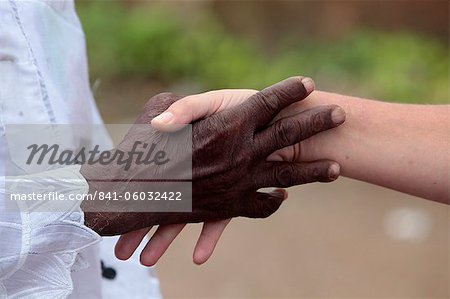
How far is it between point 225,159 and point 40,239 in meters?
0.35

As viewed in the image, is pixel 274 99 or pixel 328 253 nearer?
pixel 274 99

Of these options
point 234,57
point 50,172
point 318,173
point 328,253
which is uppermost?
point 50,172

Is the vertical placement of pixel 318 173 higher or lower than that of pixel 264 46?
higher

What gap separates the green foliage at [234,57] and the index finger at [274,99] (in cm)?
360

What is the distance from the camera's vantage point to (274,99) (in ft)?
4.47

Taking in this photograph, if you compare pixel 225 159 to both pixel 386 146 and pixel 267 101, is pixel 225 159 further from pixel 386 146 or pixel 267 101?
pixel 386 146

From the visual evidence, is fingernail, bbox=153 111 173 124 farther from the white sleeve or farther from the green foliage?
the green foliage

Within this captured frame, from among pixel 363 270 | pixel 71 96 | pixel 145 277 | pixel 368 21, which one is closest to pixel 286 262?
pixel 363 270

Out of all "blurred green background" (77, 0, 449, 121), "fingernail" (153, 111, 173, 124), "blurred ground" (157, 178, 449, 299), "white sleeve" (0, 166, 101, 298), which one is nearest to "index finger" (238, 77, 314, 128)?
"fingernail" (153, 111, 173, 124)

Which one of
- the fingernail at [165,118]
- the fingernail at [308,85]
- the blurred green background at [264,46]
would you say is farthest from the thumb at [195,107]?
the blurred green background at [264,46]

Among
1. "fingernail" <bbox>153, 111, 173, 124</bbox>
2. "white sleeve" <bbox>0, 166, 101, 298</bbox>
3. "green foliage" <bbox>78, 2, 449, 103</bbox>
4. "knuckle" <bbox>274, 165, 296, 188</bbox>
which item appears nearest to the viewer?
"white sleeve" <bbox>0, 166, 101, 298</bbox>

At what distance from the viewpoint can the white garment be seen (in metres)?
1.17

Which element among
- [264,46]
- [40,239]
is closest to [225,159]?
[40,239]

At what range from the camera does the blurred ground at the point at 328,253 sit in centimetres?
339
